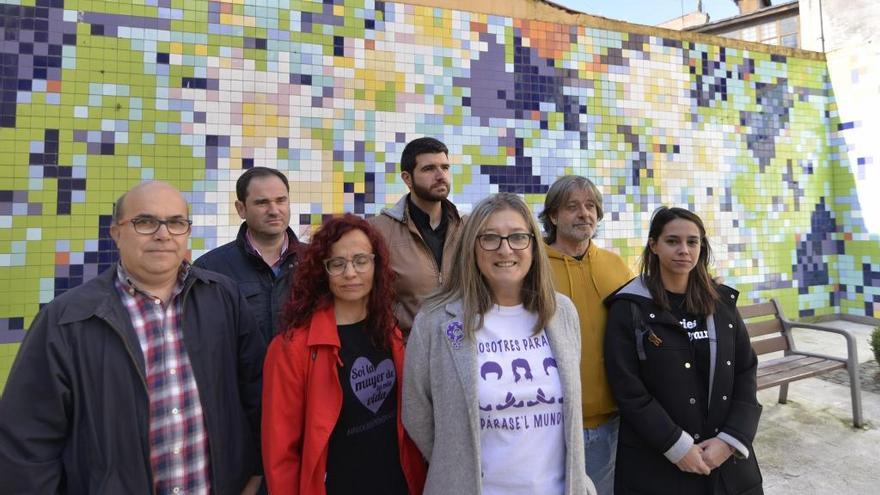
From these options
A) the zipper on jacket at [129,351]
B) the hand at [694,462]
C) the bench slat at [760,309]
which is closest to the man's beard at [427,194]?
the zipper on jacket at [129,351]

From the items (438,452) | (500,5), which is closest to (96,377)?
(438,452)

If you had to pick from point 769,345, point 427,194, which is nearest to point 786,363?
point 769,345

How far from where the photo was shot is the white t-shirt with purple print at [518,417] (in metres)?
1.41

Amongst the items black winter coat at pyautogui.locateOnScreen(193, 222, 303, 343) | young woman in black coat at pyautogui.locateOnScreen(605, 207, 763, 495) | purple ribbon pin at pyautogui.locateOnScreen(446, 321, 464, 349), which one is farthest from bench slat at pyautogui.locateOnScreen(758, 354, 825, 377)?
black winter coat at pyautogui.locateOnScreen(193, 222, 303, 343)

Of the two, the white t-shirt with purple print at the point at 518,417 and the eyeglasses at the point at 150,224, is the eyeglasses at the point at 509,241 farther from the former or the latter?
the eyeglasses at the point at 150,224

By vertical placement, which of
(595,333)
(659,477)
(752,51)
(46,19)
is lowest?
(659,477)

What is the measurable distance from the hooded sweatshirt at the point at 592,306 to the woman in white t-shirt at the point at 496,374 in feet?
1.35

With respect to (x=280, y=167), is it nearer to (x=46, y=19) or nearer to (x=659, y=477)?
(x=46, y=19)

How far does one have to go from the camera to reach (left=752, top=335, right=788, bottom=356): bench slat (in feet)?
12.2

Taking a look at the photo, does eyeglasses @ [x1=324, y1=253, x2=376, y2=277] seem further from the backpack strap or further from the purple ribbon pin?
the backpack strap

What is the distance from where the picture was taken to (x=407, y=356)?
1.49m

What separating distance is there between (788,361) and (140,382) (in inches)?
184

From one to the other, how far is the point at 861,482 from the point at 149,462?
386 cm

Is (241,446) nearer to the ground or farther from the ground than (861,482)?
farther from the ground
